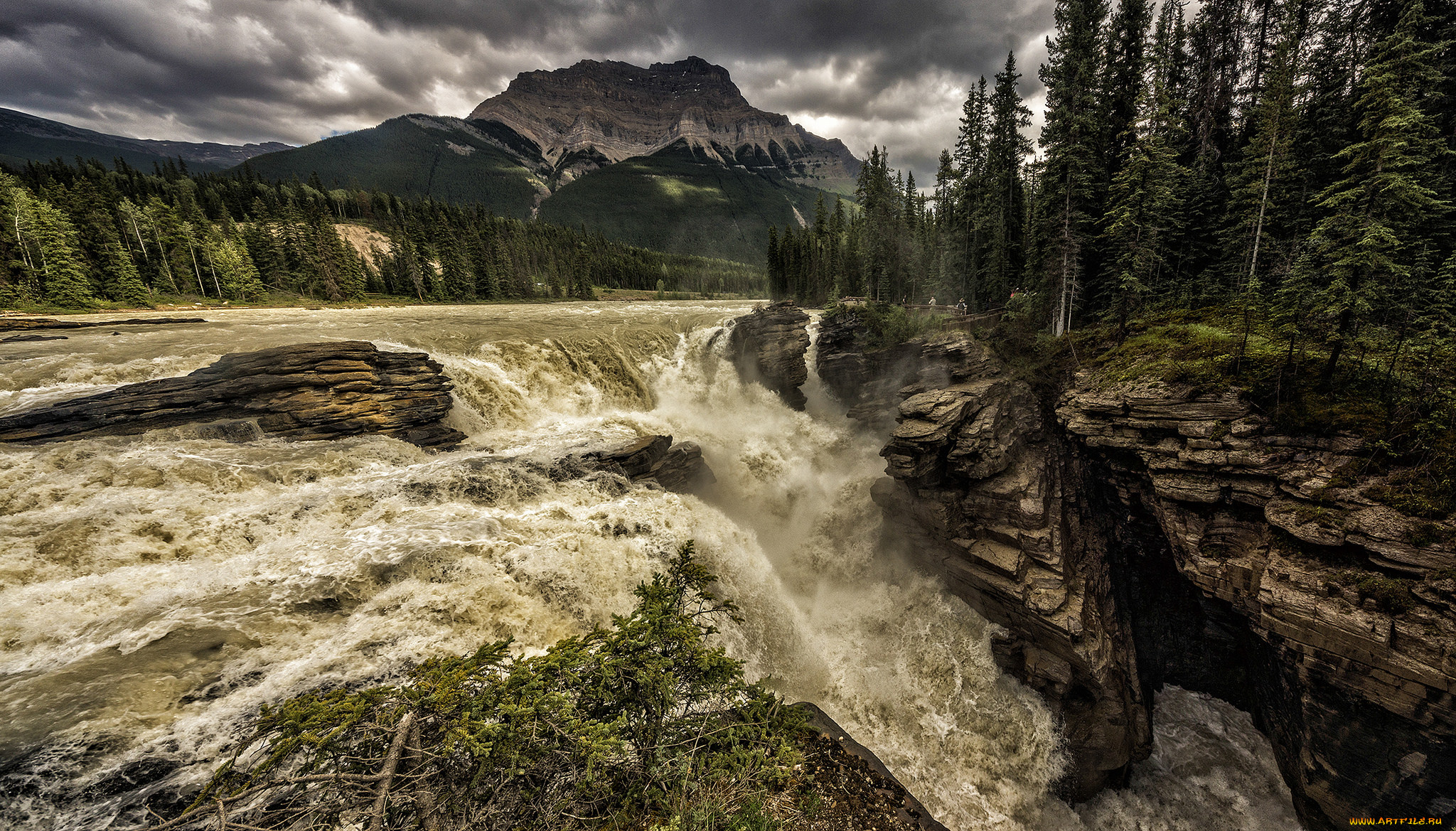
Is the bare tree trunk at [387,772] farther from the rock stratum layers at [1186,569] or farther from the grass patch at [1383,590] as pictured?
the grass patch at [1383,590]

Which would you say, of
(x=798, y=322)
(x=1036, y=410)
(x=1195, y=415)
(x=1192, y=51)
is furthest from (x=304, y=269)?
(x=1192, y=51)

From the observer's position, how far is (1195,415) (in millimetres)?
14750

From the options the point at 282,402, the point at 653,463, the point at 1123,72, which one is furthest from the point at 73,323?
the point at 1123,72

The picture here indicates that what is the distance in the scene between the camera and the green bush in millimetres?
→ 4723

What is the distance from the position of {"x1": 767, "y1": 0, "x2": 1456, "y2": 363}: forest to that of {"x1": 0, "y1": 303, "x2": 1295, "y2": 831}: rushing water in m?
15.5

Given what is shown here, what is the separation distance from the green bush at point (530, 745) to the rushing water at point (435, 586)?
5.24 ft

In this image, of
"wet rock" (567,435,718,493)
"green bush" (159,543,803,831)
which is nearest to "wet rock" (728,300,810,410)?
"wet rock" (567,435,718,493)

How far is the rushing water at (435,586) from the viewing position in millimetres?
8039

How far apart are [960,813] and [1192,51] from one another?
4154 centimetres

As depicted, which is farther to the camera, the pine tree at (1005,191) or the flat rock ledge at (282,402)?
the pine tree at (1005,191)

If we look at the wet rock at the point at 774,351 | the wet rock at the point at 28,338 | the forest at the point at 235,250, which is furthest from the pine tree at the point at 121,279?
the wet rock at the point at 774,351

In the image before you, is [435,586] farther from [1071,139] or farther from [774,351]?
[1071,139]

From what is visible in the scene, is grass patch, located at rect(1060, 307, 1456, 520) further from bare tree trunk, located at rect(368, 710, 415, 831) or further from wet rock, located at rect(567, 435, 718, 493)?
bare tree trunk, located at rect(368, 710, 415, 831)

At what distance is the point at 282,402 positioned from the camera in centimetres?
1644
